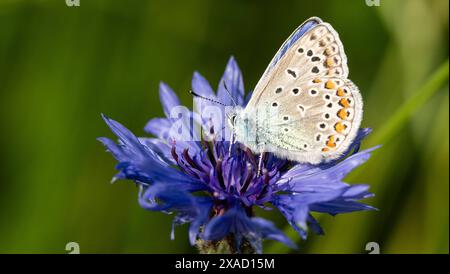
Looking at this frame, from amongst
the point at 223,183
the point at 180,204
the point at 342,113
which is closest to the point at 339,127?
the point at 342,113

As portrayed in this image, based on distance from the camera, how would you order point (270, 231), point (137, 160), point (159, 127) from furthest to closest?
point (159, 127) < point (137, 160) < point (270, 231)

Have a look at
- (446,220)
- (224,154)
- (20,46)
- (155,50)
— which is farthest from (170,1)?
(446,220)

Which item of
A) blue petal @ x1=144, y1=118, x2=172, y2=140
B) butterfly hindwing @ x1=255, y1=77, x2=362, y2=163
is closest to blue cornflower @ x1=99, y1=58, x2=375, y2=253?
blue petal @ x1=144, y1=118, x2=172, y2=140

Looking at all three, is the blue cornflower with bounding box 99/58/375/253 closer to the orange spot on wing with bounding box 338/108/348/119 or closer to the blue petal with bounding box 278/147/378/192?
the blue petal with bounding box 278/147/378/192

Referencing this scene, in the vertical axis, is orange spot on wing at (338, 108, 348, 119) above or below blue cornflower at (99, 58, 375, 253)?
above

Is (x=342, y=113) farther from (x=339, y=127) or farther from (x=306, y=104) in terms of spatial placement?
(x=306, y=104)

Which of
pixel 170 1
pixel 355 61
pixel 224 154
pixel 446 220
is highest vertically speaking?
pixel 170 1

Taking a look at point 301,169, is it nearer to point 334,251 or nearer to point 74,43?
point 334,251
